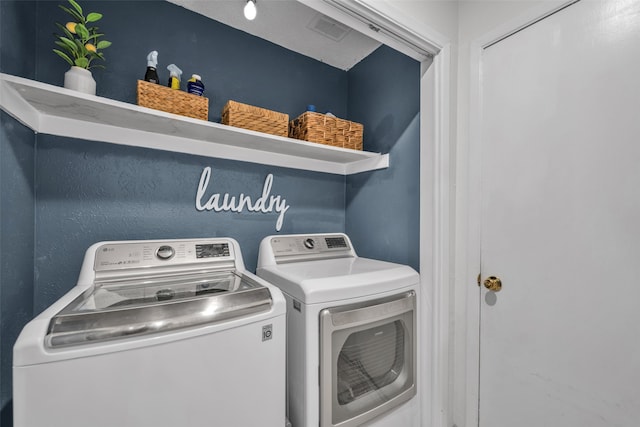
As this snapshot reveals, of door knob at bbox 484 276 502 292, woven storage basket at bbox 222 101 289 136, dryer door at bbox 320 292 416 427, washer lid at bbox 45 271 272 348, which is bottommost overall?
dryer door at bbox 320 292 416 427

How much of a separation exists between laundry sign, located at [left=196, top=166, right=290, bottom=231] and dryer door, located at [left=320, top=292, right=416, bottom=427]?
35.1 inches

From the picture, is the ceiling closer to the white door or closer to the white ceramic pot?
the white ceramic pot

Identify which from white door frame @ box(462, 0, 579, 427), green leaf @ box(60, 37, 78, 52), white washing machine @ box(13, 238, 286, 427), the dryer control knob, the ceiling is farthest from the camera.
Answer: the dryer control knob

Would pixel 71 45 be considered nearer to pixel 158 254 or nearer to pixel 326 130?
pixel 158 254

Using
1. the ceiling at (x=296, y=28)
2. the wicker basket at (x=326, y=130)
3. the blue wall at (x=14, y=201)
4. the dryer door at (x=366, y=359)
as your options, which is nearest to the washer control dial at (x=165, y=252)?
the blue wall at (x=14, y=201)

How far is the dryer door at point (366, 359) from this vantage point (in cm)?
107

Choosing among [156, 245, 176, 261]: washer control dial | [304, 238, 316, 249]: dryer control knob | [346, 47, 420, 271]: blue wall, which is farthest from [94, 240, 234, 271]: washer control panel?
[346, 47, 420, 271]: blue wall

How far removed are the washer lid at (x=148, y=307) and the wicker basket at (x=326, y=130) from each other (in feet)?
3.09

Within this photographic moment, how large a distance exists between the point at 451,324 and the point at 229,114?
1.64 metres

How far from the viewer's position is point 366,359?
125 cm

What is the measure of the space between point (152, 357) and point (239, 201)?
1056 millimetres

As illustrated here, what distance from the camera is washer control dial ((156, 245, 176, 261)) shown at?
4.11 feet

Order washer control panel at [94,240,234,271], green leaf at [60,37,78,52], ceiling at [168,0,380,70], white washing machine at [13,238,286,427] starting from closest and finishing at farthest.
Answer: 1. white washing machine at [13,238,286,427]
2. green leaf at [60,37,78,52]
3. washer control panel at [94,240,234,271]
4. ceiling at [168,0,380,70]

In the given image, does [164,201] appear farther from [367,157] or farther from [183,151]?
[367,157]
